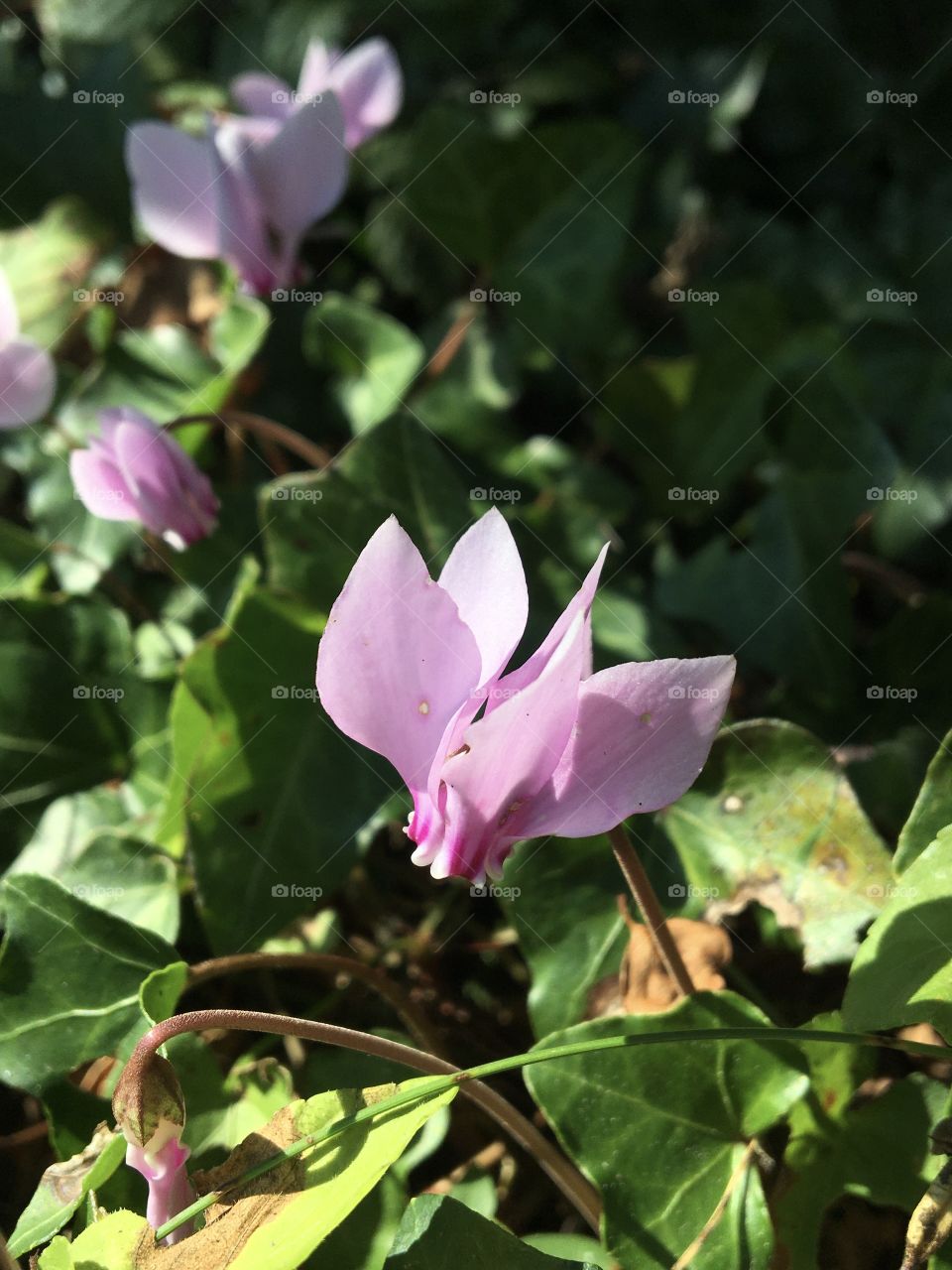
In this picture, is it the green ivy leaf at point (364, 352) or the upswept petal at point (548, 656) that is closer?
the upswept petal at point (548, 656)

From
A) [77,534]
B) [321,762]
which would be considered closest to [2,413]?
[77,534]

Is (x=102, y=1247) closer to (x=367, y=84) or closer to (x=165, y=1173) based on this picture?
(x=165, y=1173)
